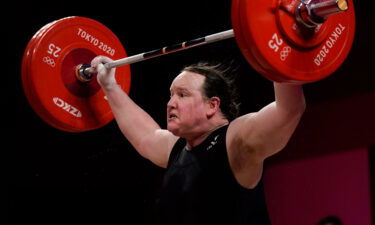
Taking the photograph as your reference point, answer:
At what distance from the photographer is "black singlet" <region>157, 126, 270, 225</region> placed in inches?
74.9

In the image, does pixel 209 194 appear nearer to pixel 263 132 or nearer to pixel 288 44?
pixel 263 132

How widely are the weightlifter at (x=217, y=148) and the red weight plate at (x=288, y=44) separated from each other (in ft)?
0.20

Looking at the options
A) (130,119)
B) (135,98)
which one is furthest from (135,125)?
(135,98)

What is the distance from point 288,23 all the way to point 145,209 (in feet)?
10.2

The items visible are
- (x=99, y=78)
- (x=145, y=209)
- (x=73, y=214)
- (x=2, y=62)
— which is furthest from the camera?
(x=145, y=209)

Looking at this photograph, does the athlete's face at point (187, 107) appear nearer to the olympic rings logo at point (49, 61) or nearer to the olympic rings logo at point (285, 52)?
the olympic rings logo at point (285, 52)

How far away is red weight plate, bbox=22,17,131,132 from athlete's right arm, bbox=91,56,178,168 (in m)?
0.17

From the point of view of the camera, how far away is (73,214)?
4184mm

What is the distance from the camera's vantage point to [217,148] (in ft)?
6.55

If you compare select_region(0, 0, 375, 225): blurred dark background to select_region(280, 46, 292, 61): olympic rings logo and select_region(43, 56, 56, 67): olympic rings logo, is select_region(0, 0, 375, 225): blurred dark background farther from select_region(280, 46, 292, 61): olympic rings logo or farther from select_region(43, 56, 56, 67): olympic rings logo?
select_region(280, 46, 292, 61): olympic rings logo

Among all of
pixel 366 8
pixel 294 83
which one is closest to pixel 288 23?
pixel 294 83

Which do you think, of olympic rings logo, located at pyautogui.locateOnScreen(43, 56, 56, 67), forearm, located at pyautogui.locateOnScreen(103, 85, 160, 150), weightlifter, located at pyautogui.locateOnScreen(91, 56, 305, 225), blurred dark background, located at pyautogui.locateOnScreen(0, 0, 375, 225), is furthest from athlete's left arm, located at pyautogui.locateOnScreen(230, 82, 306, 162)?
blurred dark background, located at pyautogui.locateOnScreen(0, 0, 375, 225)

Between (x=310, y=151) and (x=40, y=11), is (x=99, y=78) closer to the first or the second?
(x=40, y=11)

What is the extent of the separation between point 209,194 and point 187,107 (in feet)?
1.26
